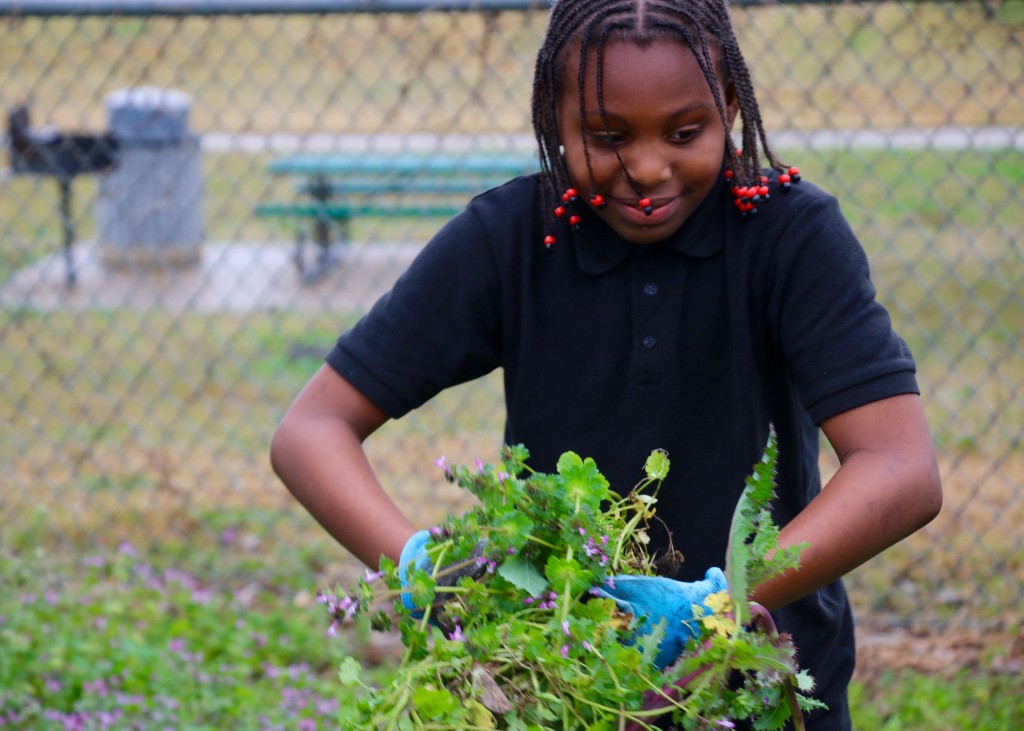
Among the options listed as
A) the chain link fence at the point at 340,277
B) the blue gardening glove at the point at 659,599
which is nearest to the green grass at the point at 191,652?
the chain link fence at the point at 340,277

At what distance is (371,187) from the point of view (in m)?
6.17

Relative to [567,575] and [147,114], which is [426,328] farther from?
[147,114]

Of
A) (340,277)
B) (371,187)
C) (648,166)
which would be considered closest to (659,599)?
(648,166)

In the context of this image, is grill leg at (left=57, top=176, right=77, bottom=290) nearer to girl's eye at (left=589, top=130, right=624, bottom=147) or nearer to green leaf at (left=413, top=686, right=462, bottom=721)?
girl's eye at (left=589, top=130, right=624, bottom=147)

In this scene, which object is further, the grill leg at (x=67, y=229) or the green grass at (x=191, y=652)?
the grill leg at (x=67, y=229)

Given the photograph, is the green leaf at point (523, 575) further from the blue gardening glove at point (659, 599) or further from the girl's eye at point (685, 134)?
the girl's eye at point (685, 134)

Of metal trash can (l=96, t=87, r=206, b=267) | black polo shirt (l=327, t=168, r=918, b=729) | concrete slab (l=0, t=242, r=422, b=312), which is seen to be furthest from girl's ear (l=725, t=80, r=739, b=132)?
metal trash can (l=96, t=87, r=206, b=267)

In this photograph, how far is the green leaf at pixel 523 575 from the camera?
1254 millimetres

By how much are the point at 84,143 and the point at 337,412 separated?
4.94 m

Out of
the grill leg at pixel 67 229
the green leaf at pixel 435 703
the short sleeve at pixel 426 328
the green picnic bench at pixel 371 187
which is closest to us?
the green leaf at pixel 435 703

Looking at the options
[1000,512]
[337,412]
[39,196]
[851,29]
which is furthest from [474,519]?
[39,196]

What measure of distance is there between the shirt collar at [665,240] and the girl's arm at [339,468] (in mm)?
396

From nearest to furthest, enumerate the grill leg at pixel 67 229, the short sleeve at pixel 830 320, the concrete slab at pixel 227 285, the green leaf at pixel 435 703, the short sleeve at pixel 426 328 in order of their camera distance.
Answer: the green leaf at pixel 435 703 < the short sleeve at pixel 830 320 < the short sleeve at pixel 426 328 < the grill leg at pixel 67 229 < the concrete slab at pixel 227 285

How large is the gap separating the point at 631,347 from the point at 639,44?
43 cm
